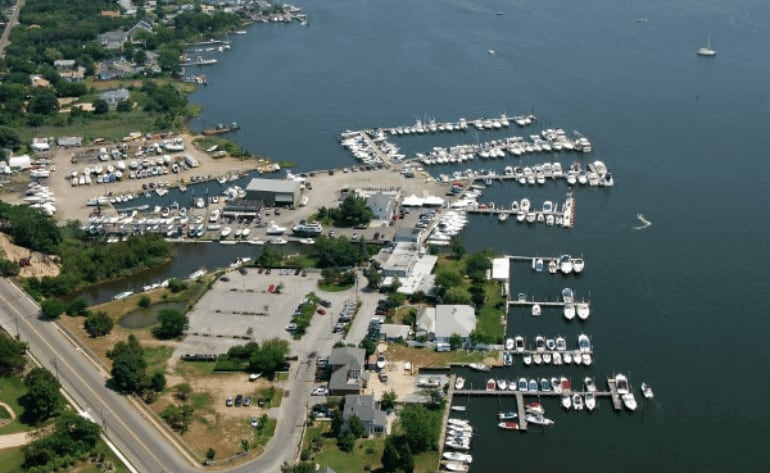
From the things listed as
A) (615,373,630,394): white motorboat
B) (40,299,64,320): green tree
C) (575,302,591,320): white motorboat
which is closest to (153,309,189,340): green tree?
(40,299,64,320): green tree

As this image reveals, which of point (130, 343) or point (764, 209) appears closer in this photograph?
point (130, 343)

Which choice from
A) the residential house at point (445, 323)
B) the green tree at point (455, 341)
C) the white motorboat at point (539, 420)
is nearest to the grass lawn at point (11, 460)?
the residential house at point (445, 323)

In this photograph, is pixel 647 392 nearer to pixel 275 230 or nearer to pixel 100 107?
pixel 275 230

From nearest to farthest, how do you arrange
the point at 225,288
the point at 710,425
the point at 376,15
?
the point at 710,425 < the point at 225,288 < the point at 376,15

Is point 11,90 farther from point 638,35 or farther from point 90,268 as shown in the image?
point 638,35

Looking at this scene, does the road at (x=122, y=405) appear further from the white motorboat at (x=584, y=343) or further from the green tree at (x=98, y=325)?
the white motorboat at (x=584, y=343)

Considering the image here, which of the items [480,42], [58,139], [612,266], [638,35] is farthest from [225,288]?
[638,35]
